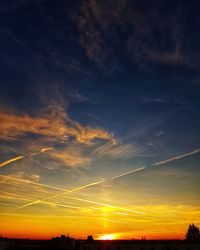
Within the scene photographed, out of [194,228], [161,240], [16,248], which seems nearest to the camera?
[16,248]

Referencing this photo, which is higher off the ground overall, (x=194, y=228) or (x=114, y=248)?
(x=194, y=228)

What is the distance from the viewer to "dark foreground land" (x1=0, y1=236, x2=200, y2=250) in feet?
285

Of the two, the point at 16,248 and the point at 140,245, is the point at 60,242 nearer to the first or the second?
the point at 16,248

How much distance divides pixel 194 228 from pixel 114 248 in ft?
205

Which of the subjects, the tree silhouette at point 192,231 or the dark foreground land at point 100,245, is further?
the tree silhouette at point 192,231

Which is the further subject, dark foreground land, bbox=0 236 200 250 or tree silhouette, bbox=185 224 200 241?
tree silhouette, bbox=185 224 200 241

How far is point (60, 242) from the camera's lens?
9612 centimetres

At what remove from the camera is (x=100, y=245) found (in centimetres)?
10156

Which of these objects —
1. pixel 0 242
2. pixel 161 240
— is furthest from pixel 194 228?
pixel 0 242

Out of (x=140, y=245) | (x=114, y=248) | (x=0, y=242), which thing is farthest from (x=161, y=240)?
(x=0, y=242)

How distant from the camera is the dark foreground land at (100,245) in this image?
8681 centimetres

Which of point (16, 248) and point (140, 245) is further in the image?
point (140, 245)

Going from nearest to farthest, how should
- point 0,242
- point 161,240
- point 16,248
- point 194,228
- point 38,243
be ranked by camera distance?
point 16,248 < point 161,240 < point 38,243 < point 0,242 < point 194,228

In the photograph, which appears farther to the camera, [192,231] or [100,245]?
[192,231]
